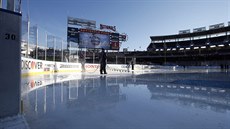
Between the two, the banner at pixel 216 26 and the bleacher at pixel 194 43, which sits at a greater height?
the banner at pixel 216 26

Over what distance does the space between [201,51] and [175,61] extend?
8264 millimetres

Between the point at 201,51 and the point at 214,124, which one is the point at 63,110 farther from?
the point at 201,51

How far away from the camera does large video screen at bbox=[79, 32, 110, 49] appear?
30.1m

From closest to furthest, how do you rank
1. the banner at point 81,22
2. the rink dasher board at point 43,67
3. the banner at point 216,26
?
the rink dasher board at point 43,67
the banner at point 81,22
the banner at point 216,26

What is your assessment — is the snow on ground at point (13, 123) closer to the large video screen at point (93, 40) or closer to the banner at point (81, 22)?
the large video screen at point (93, 40)

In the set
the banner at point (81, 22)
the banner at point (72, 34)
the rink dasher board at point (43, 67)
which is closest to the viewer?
the rink dasher board at point (43, 67)

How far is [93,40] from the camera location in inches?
1225

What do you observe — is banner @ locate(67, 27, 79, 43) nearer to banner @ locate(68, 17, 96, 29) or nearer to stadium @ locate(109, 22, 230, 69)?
banner @ locate(68, 17, 96, 29)

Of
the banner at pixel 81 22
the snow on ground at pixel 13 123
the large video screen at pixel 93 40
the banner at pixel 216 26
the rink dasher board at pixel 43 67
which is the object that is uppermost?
the banner at pixel 216 26

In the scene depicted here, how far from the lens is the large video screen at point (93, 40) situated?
30062 millimetres

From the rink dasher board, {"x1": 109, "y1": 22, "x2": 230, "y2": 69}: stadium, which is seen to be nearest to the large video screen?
the rink dasher board

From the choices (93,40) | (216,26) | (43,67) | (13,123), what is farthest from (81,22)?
(216,26)

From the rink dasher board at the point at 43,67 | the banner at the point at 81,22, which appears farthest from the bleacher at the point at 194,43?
the rink dasher board at the point at 43,67

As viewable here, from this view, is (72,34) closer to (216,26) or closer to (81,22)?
(81,22)
